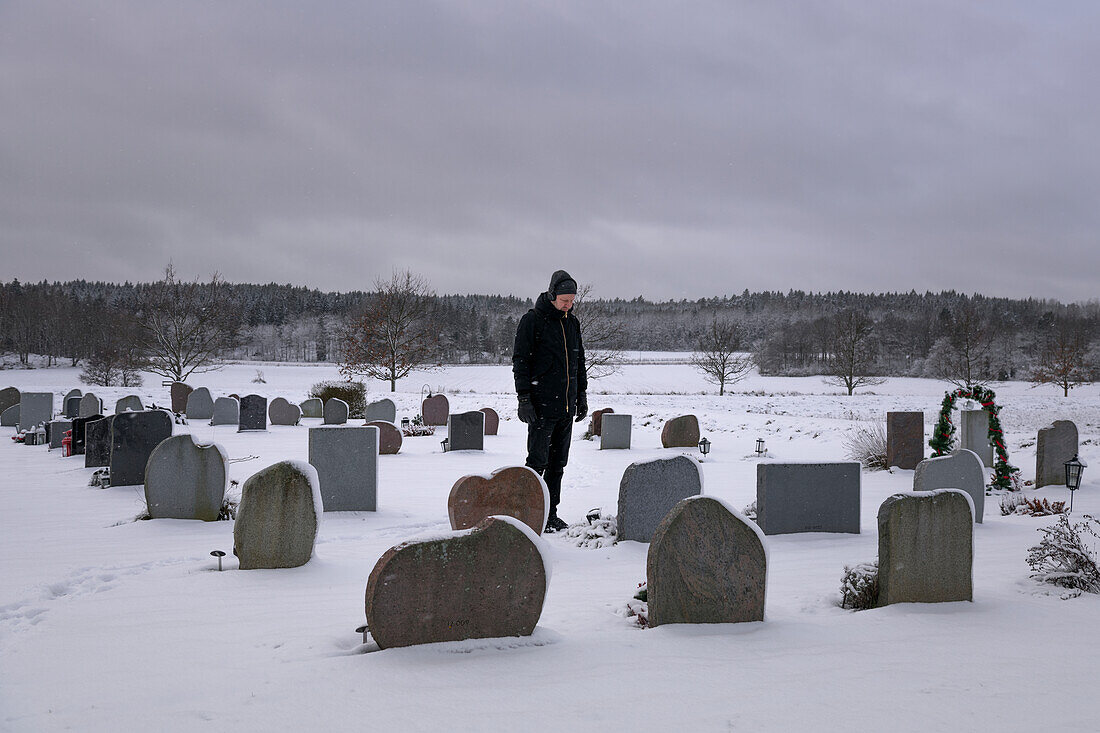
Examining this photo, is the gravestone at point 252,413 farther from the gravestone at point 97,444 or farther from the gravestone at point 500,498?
the gravestone at point 500,498

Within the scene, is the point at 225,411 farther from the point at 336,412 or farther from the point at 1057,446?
the point at 1057,446

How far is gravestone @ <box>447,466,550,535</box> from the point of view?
17.3 feet

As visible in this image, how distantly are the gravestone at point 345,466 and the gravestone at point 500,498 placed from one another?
200 cm

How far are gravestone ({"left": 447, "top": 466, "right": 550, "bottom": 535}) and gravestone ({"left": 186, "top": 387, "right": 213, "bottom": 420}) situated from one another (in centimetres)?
1785

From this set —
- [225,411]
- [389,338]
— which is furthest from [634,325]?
[225,411]

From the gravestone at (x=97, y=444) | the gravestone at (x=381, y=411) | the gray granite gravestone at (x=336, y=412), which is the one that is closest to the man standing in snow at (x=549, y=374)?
the gravestone at (x=97, y=444)

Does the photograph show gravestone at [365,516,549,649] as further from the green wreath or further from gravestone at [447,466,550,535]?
the green wreath

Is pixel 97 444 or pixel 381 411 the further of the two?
pixel 381 411

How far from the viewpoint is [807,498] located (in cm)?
598

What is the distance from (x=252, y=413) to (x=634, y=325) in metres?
100

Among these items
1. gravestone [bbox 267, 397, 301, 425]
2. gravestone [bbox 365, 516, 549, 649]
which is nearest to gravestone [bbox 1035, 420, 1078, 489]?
gravestone [bbox 365, 516, 549, 649]

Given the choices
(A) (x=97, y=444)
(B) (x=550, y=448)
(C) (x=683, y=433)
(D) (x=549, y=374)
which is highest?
(D) (x=549, y=374)

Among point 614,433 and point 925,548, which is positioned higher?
point 925,548

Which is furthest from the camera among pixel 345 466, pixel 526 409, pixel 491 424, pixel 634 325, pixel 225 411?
pixel 634 325
